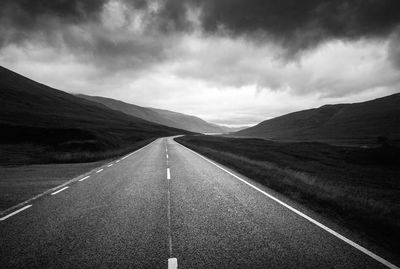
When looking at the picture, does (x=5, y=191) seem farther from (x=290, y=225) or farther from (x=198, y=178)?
(x=290, y=225)

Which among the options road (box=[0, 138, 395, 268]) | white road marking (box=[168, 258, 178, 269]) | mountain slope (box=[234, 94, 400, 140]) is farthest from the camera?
mountain slope (box=[234, 94, 400, 140])

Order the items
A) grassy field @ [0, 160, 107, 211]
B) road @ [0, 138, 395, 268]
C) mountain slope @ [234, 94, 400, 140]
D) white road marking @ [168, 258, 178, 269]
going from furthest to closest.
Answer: mountain slope @ [234, 94, 400, 140], grassy field @ [0, 160, 107, 211], road @ [0, 138, 395, 268], white road marking @ [168, 258, 178, 269]

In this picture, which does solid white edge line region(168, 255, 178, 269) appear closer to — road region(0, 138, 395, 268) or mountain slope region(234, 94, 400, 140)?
road region(0, 138, 395, 268)

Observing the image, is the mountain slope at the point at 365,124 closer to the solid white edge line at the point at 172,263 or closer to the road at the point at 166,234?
the road at the point at 166,234

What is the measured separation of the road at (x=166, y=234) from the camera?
3643 millimetres

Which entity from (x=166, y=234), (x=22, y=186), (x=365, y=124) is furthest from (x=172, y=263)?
(x=365, y=124)

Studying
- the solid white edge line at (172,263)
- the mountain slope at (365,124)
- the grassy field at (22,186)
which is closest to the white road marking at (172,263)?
the solid white edge line at (172,263)

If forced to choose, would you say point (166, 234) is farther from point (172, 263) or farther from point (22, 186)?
point (22, 186)

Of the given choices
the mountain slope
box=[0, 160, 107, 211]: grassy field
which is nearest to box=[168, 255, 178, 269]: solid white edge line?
box=[0, 160, 107, 211]: grassy field

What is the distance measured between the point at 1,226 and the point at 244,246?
19.0ft

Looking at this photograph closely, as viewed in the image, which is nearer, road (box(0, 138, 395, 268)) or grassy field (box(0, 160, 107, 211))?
road (box(0, 138, 395, 268))

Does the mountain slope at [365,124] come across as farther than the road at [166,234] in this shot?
Yes

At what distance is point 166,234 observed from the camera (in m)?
4.59

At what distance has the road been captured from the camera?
3.64 metres
